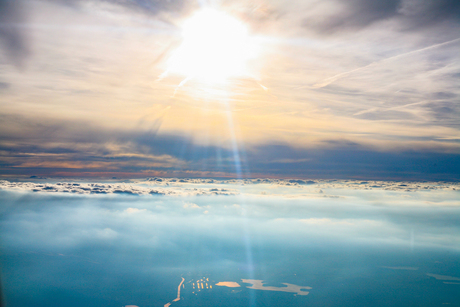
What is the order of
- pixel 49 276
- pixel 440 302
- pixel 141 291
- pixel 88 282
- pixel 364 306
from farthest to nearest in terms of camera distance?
1. pixel 49 276
2. pixel 88 282
3. pixel 141 291
4. pixel 364 306
5. pixel 440 302

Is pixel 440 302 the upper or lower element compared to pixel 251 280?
upper

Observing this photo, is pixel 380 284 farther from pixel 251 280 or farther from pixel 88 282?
pixel 88 282

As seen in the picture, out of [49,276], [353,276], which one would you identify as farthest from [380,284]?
[49,276]

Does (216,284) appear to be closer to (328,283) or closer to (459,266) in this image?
(328,283)

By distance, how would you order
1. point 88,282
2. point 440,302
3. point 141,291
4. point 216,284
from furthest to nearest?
point 88,282
point 216,284
point 141,291
point 440,302

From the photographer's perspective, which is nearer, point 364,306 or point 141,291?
point 364,306

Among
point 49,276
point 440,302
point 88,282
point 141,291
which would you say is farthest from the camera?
point 49,276

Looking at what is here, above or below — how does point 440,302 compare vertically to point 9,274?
above

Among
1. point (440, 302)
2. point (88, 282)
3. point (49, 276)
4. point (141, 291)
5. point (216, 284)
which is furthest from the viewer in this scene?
point (49, 276)

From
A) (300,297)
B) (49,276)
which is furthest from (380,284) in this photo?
(49,276)
